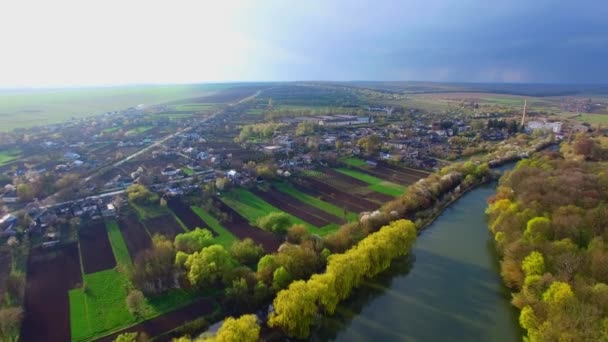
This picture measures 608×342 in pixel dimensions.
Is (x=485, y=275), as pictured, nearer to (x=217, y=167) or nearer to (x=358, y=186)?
(x=358, y=186)

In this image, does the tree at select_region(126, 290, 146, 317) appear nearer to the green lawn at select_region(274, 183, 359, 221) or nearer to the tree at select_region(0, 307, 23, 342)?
the tree at select_region(0, 307, 23, 342)

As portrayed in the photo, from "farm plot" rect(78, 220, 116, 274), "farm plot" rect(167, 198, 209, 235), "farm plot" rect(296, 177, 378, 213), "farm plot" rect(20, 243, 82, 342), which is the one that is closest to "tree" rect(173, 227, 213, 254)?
A: "farm plot" rect(167, 198, 209, 235)

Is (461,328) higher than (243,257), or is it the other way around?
(243,257)

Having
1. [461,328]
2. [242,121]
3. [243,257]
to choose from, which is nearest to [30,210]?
[243,257]

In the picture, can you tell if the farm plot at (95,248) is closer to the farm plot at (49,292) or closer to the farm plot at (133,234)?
the farm plot at (49,292)

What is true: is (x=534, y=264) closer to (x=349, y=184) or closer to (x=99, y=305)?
(x=349, y=184)

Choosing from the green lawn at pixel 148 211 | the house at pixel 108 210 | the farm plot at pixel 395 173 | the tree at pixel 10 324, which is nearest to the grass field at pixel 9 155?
the house at pixel 108 210
